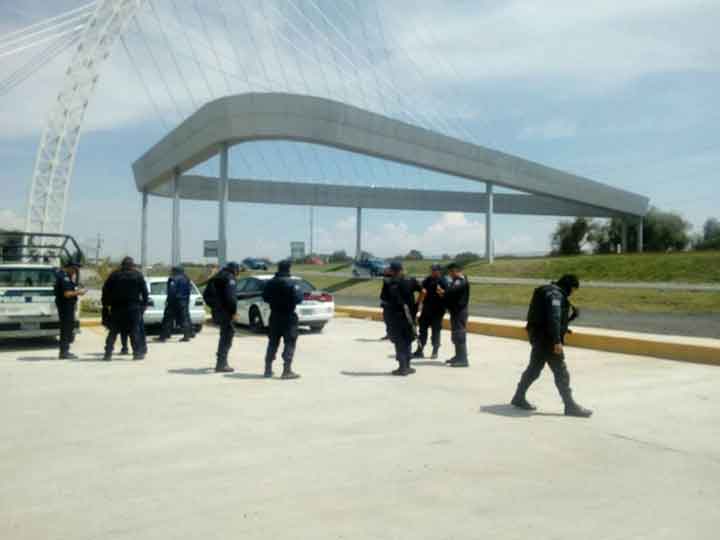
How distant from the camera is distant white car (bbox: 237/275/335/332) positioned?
15734 millimetres

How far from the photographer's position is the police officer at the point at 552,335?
23.7 feet

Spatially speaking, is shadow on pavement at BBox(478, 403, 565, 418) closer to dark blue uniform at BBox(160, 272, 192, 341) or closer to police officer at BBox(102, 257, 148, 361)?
police officer at BBox(102, 257, 148, 361)

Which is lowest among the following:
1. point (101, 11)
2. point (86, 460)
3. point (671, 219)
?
point (86, 460)

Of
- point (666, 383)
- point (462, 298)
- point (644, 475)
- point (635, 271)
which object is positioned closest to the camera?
point (644, 475)

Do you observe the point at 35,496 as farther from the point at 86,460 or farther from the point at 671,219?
the point at 671,219

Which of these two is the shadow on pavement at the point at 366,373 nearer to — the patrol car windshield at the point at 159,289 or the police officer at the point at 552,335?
the police officer at the point at 552,335

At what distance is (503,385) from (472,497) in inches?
181

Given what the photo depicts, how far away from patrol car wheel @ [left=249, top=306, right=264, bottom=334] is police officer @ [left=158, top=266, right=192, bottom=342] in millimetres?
2287

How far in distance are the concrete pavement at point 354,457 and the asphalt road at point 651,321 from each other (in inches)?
222

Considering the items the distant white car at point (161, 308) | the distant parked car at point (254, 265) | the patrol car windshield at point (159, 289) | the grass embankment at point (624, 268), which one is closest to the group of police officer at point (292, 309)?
the distant white car at point (161, 308)

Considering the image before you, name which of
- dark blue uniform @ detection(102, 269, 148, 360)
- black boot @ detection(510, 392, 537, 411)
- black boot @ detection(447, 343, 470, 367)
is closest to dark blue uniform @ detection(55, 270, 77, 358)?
dark blue uniform @ detection(102, 269, 148, 360)

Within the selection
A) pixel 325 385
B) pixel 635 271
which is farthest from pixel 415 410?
pixel 635 271

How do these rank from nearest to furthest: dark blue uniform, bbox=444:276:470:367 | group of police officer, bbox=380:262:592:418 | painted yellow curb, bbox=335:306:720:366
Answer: group of police officer, bbox=380:262:592:418, dark blue uniform, bbox=444:276:470:367, painted yellow curb, bbox=335:306:720:366

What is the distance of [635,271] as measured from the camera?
34344mm
